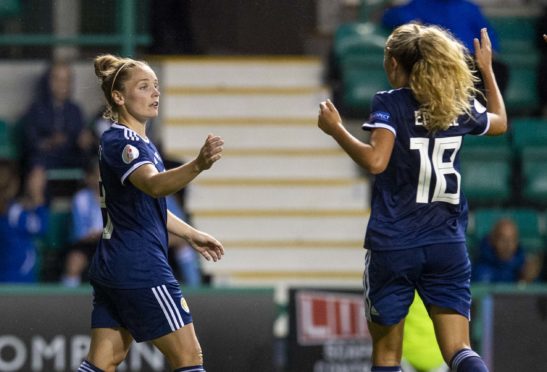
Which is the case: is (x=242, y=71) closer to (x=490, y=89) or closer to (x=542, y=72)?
(x=542, y=72)

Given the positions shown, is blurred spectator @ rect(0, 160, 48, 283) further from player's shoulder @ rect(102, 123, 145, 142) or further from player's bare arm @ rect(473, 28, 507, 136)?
player's bare arm @ rect(473, 28, 507, 136)

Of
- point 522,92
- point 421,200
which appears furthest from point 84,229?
point 421,200

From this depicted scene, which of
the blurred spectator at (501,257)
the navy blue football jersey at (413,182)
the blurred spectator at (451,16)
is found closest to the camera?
the navy blue football jersey at (413,182)

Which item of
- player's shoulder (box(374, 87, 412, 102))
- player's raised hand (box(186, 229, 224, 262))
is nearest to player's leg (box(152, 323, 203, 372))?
player's raised hand (box(186, 229, 224, 262))

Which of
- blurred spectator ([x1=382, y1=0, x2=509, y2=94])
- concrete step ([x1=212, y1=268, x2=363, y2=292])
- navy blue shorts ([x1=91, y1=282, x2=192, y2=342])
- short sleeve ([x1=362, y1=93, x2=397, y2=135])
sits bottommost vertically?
concrete step ([x1=212, y1=268, x2=363, y2=292])

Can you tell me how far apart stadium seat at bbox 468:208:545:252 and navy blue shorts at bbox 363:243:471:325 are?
4.82 metres

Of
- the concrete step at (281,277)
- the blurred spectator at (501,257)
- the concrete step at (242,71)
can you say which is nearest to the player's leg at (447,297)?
the blurred spectator at (501,257)

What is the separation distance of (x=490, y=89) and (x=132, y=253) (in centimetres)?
175

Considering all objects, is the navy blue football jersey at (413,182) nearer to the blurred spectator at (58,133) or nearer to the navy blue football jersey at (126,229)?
the navy blue football jersey at (126,229)

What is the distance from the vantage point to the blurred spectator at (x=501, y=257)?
32.6ft

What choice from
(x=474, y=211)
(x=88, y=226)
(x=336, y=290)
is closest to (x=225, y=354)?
(x=336, y=290)

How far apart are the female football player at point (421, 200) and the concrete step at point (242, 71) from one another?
553cm

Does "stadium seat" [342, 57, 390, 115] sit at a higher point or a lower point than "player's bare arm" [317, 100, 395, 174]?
lower

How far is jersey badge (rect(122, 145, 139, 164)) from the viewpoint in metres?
5.49
